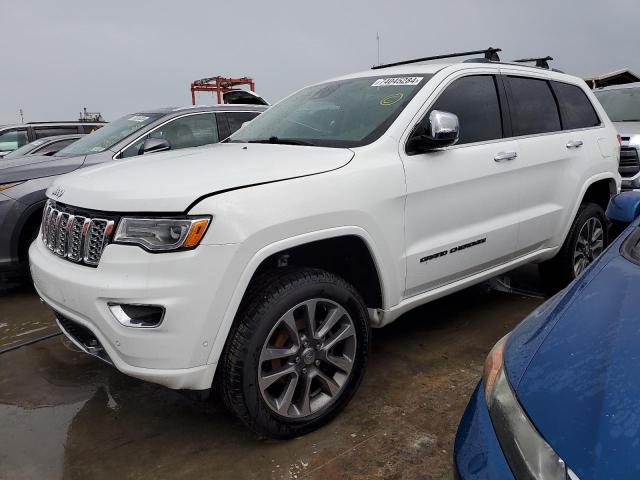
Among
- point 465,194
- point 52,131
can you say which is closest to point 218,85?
point 52,131

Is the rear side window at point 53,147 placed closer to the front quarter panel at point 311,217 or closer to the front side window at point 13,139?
the front side window at point 13,139

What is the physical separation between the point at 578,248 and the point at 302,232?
9.09 ft

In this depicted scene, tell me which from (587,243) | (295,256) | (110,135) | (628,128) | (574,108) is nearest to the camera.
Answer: (295,256)

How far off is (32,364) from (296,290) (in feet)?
6.90

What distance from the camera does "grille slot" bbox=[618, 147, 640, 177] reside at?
19.5 feet

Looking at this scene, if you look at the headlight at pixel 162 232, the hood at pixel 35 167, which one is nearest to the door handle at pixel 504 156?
the headlight at pixel 162 232

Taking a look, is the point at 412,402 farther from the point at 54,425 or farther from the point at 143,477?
the point at 54,425

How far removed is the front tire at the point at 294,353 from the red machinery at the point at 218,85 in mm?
15463

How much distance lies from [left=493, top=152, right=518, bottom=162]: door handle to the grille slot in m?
3.33

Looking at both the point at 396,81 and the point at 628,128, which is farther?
the point at 628,128

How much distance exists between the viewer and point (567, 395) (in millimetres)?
1340

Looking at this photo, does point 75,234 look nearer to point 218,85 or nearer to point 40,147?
point 40,147

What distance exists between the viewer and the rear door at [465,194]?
112 inches

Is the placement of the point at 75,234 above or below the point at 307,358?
above
